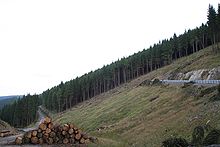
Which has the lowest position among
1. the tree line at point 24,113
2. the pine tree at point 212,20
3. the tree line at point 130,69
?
the tree line at point 24,113

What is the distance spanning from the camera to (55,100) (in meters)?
159

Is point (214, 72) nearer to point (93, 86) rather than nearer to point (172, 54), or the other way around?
point (172, 54)

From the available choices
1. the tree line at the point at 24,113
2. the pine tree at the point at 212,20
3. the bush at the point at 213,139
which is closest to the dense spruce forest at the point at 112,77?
the tree line at the point at 24,113

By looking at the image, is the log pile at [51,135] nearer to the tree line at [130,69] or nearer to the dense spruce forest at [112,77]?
the dense spruce forest at [112,77]

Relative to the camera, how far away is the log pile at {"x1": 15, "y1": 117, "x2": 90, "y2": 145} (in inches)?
1225

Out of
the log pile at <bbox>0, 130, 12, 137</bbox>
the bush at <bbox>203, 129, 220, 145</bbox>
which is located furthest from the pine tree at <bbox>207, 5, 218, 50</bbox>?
the bush at <bbox>203, 129, 220, 145</bbox>

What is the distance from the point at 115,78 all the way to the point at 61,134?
13296 centimetres

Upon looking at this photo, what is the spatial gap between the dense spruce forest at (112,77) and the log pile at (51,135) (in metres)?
104

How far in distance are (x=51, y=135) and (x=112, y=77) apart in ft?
430

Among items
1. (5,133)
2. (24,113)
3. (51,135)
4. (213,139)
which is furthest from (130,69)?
(213,139)

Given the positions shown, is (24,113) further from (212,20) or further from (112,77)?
(212,20)

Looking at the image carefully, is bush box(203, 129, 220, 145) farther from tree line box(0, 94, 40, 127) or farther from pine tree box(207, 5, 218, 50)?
tree line box(0, 94, 40, 127)

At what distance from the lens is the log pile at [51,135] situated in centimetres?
3111

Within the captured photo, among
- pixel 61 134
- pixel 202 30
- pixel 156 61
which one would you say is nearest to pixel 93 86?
pixel 156 61
